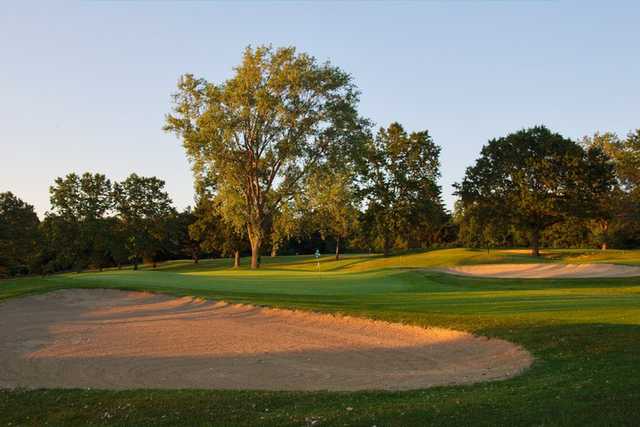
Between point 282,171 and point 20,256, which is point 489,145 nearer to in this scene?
point 282,171

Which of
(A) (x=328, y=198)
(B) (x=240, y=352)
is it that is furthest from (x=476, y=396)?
(A) (x=328, y=198)

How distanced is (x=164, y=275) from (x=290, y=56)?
2167 centimetres

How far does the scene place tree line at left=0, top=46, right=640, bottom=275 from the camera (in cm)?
4709

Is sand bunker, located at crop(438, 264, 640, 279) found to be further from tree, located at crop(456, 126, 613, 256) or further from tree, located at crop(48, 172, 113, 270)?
tree, located at crop(48, 172, 113, 270)

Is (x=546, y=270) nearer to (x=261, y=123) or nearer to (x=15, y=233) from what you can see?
(x=261, y=123)

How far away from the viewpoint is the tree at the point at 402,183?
6906cm

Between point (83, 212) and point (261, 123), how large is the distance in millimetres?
41496

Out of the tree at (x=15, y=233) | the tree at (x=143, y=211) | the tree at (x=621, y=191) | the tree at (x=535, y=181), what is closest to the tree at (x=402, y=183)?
the tree at (x=535, y=181)

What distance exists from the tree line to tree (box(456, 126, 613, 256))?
112 mm

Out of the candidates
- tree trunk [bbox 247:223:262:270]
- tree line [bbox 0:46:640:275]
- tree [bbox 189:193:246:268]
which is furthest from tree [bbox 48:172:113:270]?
tree trunk [bbox 247:223:262:270]

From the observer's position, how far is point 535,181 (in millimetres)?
55562

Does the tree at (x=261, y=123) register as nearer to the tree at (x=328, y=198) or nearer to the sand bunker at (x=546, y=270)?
the tree at (x=328, y=198)

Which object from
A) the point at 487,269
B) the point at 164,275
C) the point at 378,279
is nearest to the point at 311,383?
the point at 378,279

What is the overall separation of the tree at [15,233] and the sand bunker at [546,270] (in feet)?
174
